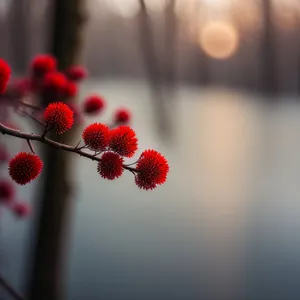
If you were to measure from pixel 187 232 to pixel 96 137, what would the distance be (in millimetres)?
2429

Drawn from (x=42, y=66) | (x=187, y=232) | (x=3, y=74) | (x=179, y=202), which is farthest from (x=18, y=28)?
(x=179, y=202)

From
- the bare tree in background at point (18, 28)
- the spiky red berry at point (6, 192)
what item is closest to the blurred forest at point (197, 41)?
the bare tree in background at point (18, 28)

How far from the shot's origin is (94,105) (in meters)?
0.56

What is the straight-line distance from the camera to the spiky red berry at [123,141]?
322mm

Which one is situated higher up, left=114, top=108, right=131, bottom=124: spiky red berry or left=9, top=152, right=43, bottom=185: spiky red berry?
left=114, top=108, right=131, bottom=124: spiky red berry

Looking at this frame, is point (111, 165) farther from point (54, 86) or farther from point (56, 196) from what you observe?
point (56, 196)

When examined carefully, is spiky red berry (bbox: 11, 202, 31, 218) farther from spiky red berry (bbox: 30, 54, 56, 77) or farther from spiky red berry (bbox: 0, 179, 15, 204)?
spiky red berry (bbox: 30, 54, 56, 77)

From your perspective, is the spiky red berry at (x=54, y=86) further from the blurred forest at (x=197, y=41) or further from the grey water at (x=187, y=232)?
the grey water at (x=187, y=232)

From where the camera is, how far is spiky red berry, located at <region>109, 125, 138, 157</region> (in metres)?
0.32

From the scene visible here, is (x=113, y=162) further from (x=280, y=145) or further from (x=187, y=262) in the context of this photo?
(x=280, y=145)

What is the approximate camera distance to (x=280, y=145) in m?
4.46

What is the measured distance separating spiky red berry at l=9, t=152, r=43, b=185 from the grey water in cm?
99

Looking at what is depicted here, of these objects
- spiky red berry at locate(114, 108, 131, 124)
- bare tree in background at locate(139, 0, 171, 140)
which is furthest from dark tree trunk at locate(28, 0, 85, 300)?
spiky red berry at locate(114, 108, 131, 124)

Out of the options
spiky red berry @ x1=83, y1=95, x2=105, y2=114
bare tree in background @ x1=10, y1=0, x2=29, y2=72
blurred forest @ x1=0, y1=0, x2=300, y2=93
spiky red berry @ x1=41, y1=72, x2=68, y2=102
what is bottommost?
spiky red berry @ x1=83, y1=95, x2=105, y2=114
